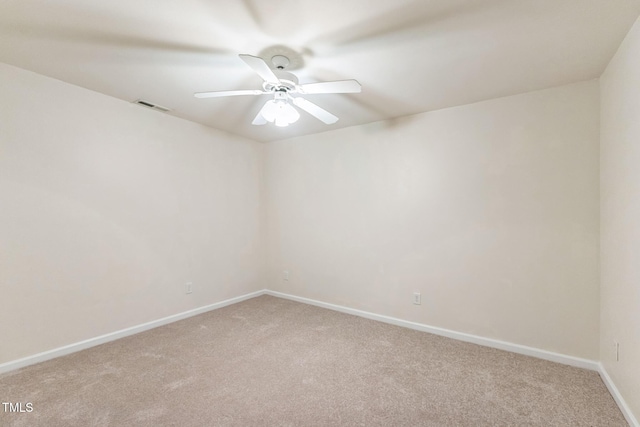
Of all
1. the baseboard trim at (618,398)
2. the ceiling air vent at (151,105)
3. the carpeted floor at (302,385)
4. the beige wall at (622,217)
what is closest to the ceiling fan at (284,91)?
the ceiling air vent at (151,105)

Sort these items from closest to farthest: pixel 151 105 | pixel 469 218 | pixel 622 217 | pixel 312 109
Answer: pixel 622 217 → pixel 312 109 → pixel 469 218 → pixel 151 105

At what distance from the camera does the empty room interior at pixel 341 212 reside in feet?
5.67

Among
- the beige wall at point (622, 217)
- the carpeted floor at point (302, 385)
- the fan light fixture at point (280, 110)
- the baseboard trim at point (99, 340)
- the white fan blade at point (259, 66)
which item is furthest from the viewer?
the baseboard trim at point (99, 340)

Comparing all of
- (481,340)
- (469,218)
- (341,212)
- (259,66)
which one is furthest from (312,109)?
(481,340)

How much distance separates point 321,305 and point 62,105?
348 centimetres

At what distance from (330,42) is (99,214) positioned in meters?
2.63

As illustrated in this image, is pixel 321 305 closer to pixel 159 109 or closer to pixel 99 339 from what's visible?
pixel 99 339

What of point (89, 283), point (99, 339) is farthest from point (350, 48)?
point (99, 339)

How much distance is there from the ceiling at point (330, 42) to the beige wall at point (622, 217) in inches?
9.0

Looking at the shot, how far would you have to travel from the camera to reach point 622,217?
6.07 ft

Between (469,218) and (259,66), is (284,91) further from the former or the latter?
(469,218)

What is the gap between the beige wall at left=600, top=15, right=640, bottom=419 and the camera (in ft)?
5.42

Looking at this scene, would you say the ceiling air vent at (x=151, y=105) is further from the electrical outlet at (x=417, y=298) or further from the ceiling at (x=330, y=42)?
the electrical outlet at (x=417, y=298)

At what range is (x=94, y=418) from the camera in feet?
5.71
